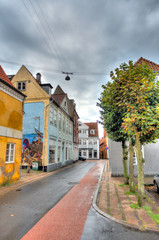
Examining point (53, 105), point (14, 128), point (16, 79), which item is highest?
point (16, 79)

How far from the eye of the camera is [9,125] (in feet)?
36.0

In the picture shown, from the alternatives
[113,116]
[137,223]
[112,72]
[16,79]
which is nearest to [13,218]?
[137,223]

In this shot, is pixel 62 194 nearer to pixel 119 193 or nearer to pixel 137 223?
pixel 119 193

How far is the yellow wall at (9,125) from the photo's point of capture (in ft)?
33.1

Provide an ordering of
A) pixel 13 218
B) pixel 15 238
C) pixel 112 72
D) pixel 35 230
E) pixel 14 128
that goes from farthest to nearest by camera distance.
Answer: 1. pixel 14 128
2. pixel 112 72
3. pixel 13 218
4. pixel 35 230
5. pixel 15 238

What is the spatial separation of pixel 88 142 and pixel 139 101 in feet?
136

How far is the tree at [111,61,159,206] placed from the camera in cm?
632

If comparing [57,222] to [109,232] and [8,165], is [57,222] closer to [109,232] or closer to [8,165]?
[109,232]

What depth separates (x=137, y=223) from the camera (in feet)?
16.1

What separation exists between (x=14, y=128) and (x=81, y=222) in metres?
8.61

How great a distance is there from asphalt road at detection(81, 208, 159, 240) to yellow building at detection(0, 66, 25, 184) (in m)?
7.41

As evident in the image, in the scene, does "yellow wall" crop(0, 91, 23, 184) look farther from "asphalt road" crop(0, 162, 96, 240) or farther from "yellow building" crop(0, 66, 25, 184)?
"asphalt road" crop(0, 162, 96, 240)

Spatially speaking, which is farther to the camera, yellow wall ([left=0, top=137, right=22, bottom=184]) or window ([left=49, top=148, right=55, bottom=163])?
window ([left=49, top=148, right=55, bottom=163])

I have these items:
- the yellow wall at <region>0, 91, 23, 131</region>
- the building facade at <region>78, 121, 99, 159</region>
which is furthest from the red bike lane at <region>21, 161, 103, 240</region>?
the building facade at <region>78, 121, 99, 159</region>
